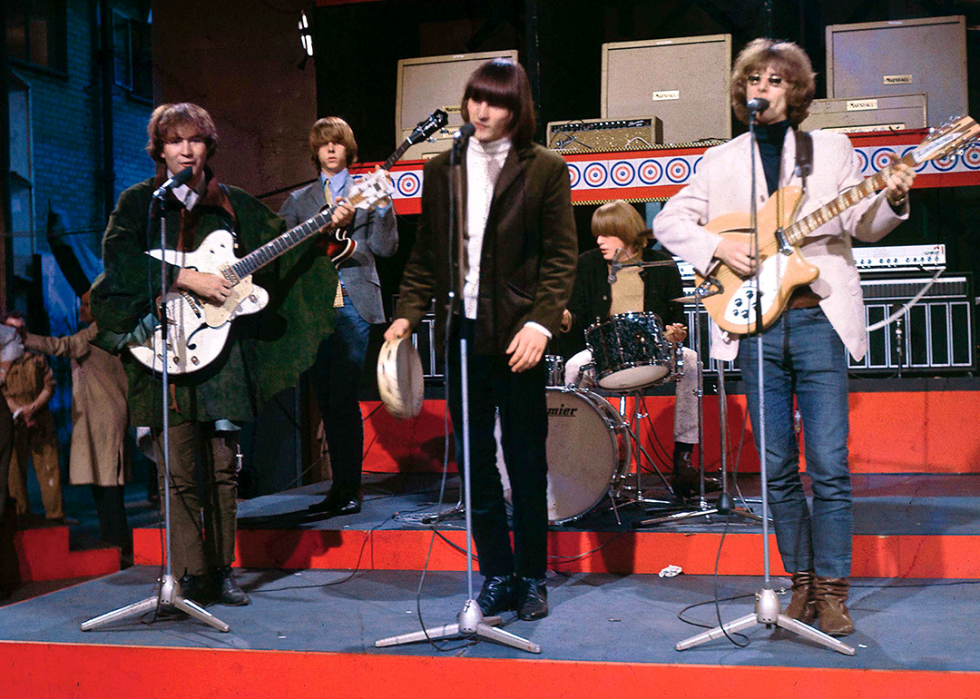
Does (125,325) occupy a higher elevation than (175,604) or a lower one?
higher

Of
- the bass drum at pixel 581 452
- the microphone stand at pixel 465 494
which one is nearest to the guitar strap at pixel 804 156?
the microphone stand at pixel 465 494

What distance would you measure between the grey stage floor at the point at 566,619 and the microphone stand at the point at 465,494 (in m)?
0.04

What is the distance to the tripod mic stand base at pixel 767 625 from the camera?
2.60 m

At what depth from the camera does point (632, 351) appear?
4039 millimetres

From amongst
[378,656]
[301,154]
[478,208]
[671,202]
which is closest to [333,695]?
[378,656]

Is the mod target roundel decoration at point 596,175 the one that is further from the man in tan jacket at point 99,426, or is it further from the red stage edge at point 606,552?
the man in tan jacket at point 99,426

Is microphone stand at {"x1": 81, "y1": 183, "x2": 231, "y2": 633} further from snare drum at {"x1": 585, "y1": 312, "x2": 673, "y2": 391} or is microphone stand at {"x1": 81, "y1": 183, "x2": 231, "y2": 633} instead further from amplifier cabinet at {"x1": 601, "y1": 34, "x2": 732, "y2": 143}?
amplifier cabinet at {"x1": 601, "y1": 34, "x2": 732, "y2": 143}

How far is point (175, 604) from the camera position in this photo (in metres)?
3.07

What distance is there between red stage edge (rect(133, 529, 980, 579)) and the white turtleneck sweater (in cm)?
131

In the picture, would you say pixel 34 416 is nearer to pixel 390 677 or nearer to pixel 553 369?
pixel 553 369

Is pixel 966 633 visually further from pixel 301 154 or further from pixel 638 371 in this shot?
pixel 301 154

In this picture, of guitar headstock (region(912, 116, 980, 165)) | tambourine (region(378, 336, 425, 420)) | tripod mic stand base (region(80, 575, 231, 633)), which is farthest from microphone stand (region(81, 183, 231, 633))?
guitar headstock (region(912, 116, 980, 165))

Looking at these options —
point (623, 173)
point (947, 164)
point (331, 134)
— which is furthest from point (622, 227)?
point (947, 164)

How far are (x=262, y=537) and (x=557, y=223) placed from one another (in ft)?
6.85
